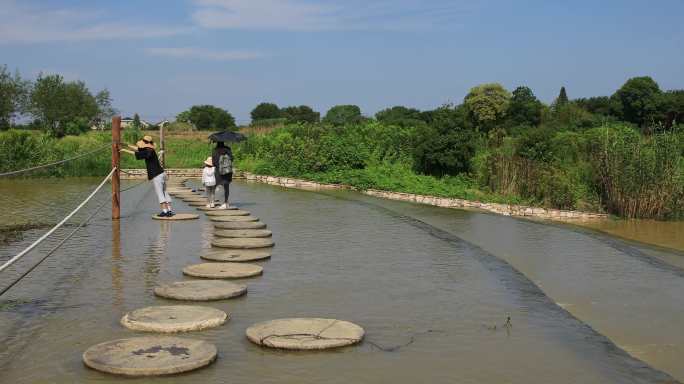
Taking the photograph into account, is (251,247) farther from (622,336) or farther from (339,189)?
(339,189)

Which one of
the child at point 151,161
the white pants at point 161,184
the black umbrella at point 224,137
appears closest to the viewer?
the child at point 151,161

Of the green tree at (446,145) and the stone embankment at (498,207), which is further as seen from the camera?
the green tree at (446,145)

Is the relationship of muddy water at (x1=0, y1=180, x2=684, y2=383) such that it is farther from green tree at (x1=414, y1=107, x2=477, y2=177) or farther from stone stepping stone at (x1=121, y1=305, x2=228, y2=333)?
green tree at (x1=414, y1=107, x2=477, y2=177)

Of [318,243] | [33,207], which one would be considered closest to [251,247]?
[318,243]

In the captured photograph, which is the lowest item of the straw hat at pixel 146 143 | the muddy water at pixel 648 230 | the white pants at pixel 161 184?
the muddy water at pixel 648 230

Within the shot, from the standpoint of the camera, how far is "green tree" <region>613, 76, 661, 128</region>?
55938 millimetres

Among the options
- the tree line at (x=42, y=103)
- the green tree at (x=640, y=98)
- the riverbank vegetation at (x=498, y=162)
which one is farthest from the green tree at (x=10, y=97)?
the green tree at (x=640, y=98)

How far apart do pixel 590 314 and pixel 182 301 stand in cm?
370

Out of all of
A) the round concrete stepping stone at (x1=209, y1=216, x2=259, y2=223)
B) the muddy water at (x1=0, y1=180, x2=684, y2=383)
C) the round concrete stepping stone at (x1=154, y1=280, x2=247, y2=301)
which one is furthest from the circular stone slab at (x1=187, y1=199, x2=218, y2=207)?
the round concrete stepping stone at (x1=154, y1=280, x2=247, y2=301)

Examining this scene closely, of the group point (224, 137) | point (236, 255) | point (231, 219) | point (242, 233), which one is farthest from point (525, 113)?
point (236, 255)

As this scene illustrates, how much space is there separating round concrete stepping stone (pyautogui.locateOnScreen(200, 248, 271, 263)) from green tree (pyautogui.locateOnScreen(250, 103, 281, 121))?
276 feet

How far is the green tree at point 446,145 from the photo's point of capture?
2178 centimetres

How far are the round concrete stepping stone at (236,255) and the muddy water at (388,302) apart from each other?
0.19m

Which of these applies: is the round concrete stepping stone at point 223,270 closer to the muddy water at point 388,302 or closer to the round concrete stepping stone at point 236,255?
the muddy water at point 388,302
